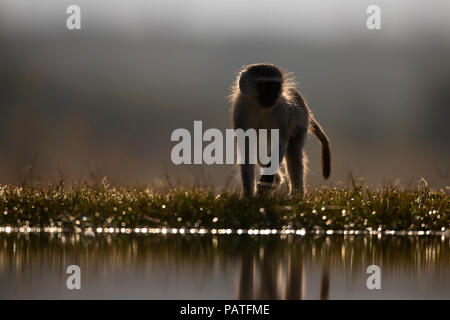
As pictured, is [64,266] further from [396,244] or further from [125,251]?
[396,244]

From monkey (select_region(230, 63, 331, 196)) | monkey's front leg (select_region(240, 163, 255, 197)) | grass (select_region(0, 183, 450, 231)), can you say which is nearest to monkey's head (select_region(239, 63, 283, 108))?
monkey (select_region(230, 63, 331, 196))

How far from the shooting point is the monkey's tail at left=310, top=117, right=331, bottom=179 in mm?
15026

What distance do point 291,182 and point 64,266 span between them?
7.17 meters

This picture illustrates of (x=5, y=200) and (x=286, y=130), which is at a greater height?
(x=286, y=130)

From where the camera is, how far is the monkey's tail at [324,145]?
592 inches

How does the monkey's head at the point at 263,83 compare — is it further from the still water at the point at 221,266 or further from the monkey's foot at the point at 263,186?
the still water at the point at 221,266

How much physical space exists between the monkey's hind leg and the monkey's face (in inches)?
54.6

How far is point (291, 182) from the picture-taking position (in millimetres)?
14273

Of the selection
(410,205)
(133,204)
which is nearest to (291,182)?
(410,205)

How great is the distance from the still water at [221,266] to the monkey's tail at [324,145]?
13.9ft
